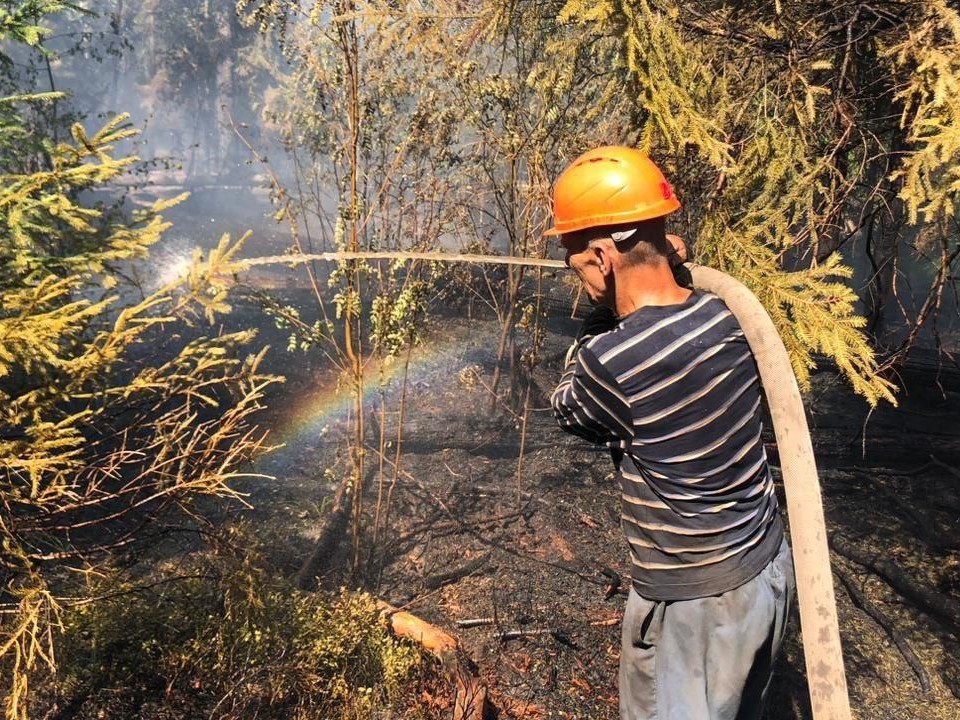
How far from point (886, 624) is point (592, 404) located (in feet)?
13.8

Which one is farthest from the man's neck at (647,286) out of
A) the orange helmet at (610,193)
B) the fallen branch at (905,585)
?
the fallen branch at (905,585)

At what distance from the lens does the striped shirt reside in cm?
184

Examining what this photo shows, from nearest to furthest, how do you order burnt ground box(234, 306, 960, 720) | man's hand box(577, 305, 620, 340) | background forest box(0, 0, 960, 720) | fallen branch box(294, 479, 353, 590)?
1. man's hand box(577, 305, 620, 340)
2. background forest box(0, 0, 960, 720)
3. burnt ground box(234, 306, 960, 720)
4. fallen branch box(294, 479, 353, 590)

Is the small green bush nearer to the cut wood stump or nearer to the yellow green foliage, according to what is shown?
the cut wood stump

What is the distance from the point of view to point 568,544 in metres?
5.79

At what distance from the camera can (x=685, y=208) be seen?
414 cm

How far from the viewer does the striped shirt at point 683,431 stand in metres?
1.84

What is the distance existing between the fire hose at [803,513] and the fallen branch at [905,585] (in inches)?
142

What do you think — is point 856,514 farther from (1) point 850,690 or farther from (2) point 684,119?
(2) point 684,119

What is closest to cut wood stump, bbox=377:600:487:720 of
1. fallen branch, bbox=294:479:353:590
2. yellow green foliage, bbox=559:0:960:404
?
fallen branch, bbox=294:479:353:590

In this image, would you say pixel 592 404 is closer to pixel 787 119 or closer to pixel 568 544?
pixel 787 119

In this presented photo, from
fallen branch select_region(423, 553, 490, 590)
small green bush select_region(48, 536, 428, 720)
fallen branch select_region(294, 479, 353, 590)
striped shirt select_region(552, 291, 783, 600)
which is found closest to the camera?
striped shirt select_region(552, 291, 783, 600)

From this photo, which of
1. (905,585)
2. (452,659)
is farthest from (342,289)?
(905,585)

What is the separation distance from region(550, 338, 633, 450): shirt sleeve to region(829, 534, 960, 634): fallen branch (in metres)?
4.24
